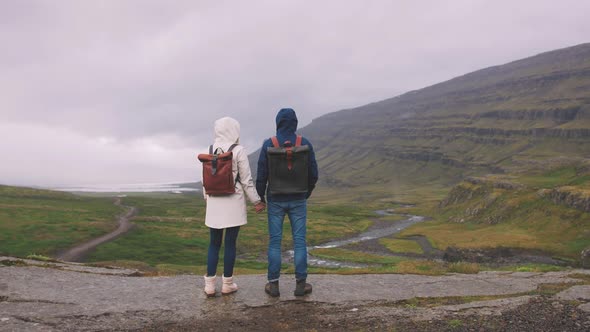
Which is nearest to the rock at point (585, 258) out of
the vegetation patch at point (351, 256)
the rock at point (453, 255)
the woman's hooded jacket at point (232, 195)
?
the rock at point (453, 255)

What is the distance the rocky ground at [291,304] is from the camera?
347 inches

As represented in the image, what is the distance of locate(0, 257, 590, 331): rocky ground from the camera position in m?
8.80

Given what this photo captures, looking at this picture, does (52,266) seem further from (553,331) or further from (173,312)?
(553,331)

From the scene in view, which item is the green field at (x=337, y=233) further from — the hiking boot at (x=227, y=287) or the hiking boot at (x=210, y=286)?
the hiking boot at (x=210, y=286)

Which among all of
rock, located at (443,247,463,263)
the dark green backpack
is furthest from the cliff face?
the dark green backpack

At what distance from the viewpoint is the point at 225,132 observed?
10.8 meters

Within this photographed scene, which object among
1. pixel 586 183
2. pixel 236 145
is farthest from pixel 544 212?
pixel 236 145

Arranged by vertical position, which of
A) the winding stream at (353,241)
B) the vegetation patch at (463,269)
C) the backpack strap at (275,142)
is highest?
the backpack strap at (275,142)

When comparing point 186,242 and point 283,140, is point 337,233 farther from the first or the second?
point 283,140

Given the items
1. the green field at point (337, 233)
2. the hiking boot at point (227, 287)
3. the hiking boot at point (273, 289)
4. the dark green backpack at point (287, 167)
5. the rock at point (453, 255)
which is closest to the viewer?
the dark green backpack at point (287, 167)

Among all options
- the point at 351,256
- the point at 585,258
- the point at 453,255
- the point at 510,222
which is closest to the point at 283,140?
the point at 585,258

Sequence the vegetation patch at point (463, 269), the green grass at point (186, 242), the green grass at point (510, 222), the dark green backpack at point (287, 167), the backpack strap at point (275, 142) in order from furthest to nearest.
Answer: the green grass at point (510, 222) → the green grass at point (186, 242) → the vegetation patch at point (463, 269) → the backpack strap at point (275, 142) → the dark green backpack at point (287, 167)

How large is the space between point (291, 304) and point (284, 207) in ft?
8.08

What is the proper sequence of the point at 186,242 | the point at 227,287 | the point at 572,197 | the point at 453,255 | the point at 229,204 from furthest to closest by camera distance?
the point at 572,197, the point at 186,242, the point at 453,255, the point at 227,287, the point at 229,204
